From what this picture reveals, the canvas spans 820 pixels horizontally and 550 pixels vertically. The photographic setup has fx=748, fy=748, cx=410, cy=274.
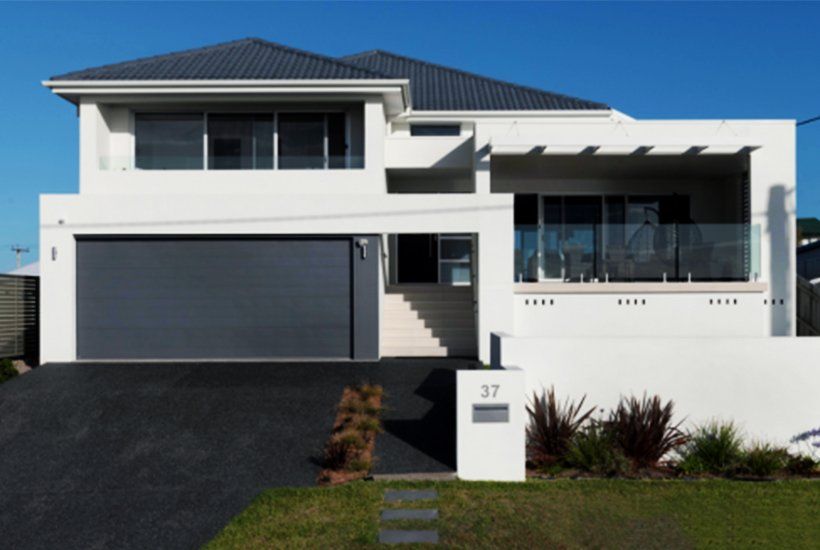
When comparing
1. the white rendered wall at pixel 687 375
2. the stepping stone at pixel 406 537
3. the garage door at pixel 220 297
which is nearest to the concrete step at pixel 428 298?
the garage door at pixel 220 297

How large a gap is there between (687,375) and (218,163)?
1063cm

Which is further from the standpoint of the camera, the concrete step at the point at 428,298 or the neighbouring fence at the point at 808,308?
the concrete step at the point at 428,298

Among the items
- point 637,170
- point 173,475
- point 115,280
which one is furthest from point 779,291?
point 115,280

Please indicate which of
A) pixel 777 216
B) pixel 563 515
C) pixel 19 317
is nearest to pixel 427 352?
pixel 777 216

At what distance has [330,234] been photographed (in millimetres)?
15117

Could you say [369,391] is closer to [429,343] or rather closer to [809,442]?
[429,343]

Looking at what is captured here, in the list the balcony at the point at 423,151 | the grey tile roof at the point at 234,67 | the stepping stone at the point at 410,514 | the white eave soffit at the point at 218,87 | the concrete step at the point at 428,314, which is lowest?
the stepping stone at the point at 410,514

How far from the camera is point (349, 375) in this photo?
1358 centimetres

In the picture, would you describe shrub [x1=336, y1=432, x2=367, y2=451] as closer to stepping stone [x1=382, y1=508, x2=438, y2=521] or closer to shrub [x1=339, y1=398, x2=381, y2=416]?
shrub [x1=339, y1=398, x2=381, y2=416]

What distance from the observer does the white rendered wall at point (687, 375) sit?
10.8 m

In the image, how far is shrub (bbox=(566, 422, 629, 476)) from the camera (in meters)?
9.23

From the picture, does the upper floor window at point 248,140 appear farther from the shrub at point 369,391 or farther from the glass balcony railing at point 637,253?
the shrub at point 369,391

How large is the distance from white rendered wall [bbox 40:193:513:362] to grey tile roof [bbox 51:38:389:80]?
2.89 meters

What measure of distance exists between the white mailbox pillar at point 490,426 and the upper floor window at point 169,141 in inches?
383
